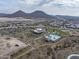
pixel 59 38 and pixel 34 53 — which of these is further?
pixel 59 38

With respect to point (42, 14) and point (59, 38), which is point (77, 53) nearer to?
point (59, 38)

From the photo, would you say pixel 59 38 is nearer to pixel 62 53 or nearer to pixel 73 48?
pixel 73 48

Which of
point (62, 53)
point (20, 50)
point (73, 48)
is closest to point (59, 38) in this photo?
point (73, 48)

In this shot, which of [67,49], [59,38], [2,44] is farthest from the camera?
[59,38]

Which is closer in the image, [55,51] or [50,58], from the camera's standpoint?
[50,58]

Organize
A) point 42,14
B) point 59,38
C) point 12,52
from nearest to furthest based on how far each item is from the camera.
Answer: point 12,52
point 59,38
point 42,14

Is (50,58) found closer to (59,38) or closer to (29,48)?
(29,48)

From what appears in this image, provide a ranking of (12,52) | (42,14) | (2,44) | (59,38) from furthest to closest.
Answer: (42,14) < (59,38) < (2,44) < (12,52)

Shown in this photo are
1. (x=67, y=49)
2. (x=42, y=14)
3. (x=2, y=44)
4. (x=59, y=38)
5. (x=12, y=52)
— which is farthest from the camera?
(x=42, y=14)

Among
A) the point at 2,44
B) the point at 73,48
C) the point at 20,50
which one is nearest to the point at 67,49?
the point at 73,48
